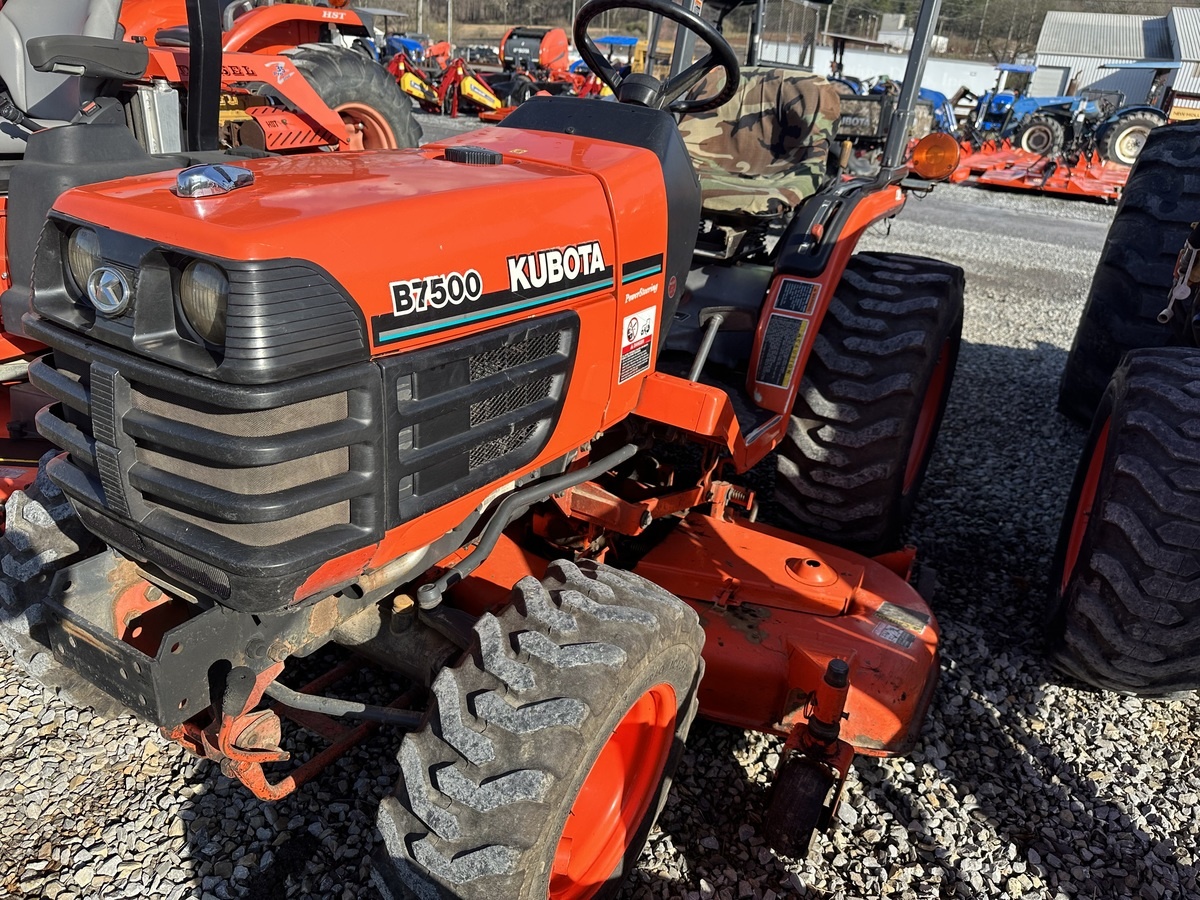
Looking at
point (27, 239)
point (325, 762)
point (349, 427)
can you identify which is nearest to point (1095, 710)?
point (325, 762)

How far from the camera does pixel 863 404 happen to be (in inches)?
123

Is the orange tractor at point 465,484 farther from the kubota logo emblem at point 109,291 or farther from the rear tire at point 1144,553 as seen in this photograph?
the rear tire at point 1144,553

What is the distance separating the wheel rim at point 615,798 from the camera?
6.98ft

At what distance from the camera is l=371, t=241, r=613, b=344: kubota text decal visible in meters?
1.64

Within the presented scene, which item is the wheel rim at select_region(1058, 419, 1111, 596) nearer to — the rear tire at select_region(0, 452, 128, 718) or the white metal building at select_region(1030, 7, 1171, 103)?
the rear tire at select_region(0, 452, 128, 718)

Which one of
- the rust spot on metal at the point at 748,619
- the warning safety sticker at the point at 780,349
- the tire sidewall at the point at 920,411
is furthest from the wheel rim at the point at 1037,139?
the rust spot on metal at the point at 748,619

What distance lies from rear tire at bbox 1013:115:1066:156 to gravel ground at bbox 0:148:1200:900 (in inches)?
654

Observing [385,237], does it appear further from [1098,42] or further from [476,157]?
[1098,42]

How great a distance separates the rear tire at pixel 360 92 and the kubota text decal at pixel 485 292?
12.6 ft

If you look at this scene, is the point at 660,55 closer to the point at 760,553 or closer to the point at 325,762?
the point at 760,553

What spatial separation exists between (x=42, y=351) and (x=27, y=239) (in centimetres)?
62

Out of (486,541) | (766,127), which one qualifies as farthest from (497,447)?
(766,127)

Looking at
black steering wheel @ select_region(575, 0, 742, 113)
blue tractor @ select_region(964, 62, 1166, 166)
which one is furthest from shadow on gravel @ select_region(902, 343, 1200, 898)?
blue tractor @ select_region(964, 62, 1166, 166)

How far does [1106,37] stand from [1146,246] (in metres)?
44.6
